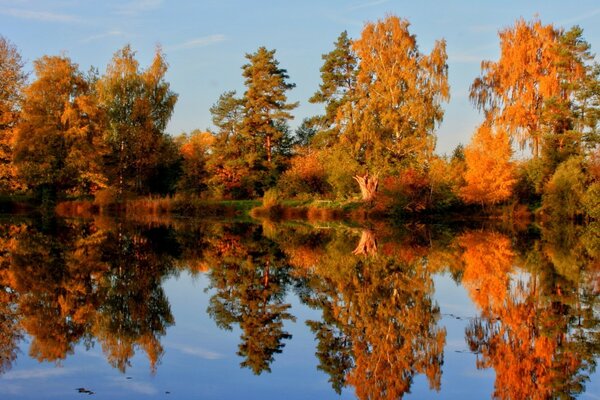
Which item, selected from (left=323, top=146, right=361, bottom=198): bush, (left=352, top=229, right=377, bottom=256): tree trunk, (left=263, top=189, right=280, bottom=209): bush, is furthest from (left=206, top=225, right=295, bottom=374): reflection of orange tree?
(left=323, top=146, right=361, bottom=198): bush

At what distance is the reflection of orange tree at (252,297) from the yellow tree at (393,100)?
18333mm

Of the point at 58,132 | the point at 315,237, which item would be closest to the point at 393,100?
the point at 315,237

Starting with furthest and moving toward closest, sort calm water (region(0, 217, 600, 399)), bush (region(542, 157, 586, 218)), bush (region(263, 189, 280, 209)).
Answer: bush (region(263, 189, 280, 209)) < bush (region(542, 157, 586, 218)) < calm water (region(0, 217, 600, 399))

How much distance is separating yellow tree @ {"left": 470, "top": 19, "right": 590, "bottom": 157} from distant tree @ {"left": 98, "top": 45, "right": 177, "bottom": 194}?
21470 mm

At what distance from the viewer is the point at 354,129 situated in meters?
33.4

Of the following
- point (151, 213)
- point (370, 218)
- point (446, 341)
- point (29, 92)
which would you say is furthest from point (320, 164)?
point (446, 341)

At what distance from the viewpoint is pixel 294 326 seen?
716cm

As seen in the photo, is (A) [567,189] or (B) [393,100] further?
(B) [393,100]

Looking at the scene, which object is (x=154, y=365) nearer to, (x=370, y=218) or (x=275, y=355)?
(x=275, y=355)

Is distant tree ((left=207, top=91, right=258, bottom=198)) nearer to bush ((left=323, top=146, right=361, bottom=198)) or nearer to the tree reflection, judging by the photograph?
bush ((left=323, top=146, right=361, bottom=198))

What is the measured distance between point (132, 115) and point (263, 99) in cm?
898

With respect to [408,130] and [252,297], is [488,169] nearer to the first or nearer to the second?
[408,130]

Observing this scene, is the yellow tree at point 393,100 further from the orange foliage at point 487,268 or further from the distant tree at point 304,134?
the distant tree at point 304,134

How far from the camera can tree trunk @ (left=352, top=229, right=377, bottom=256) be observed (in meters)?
14.3
